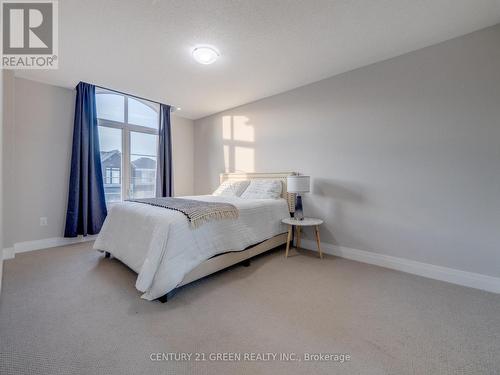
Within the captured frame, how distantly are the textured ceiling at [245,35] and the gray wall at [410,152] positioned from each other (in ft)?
0.81

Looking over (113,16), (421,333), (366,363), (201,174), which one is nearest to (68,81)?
(113,16)

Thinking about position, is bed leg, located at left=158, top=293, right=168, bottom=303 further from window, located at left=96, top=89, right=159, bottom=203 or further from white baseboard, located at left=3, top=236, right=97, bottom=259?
window, located at left=96, top=89, right=159, bottom=203

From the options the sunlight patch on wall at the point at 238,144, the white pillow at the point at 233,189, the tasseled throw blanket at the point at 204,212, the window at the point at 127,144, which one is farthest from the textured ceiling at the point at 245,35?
the tasseled throw blanket at the point at 204,212

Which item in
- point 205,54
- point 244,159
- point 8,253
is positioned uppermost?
point 205,54

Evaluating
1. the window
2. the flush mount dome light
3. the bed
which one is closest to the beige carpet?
the bed

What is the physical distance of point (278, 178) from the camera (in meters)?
3.52

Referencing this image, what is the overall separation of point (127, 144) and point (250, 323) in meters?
3.82

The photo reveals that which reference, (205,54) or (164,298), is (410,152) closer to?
(205,54)

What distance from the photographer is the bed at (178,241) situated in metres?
1.78

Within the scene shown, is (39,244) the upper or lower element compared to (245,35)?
lower

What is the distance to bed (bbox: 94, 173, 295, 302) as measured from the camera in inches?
70.2

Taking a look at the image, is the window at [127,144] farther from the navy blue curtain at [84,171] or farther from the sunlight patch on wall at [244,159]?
the sunlight patch on wall at [244,159]

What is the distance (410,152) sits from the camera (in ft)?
7.93

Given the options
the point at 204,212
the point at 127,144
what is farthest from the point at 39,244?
the point at 204,212
